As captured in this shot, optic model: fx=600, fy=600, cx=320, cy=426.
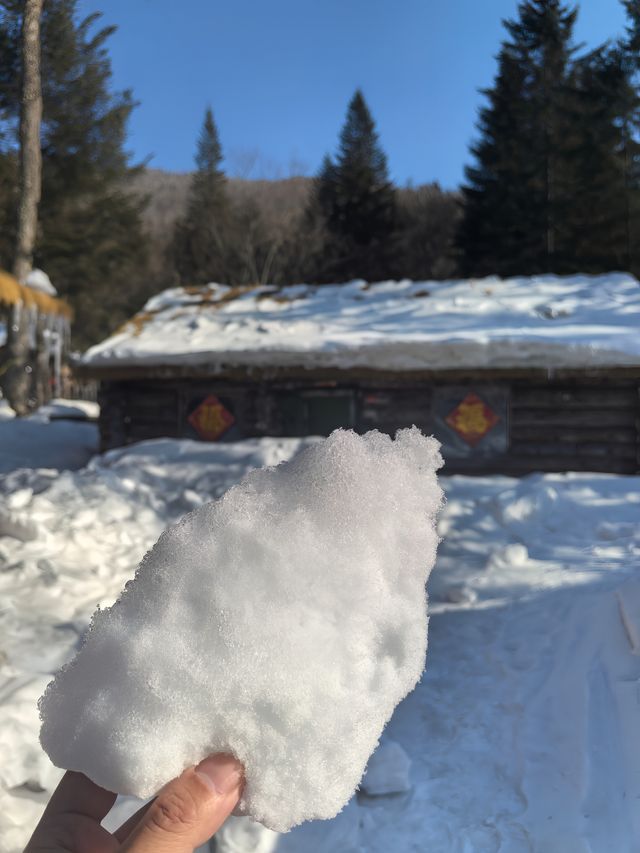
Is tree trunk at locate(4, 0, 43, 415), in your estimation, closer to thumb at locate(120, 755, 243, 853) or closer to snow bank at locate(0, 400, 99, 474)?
snow bank at locate(0, 400, 99, 474)

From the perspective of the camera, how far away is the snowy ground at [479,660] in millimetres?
2475

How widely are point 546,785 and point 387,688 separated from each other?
1977mm

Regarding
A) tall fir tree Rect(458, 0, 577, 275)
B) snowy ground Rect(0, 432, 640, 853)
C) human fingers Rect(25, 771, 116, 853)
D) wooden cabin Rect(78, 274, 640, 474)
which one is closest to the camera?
human fingers Rect(25, 771, 116, 853)

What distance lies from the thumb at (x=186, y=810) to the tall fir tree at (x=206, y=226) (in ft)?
95.7

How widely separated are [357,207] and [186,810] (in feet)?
113

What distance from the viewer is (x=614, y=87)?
23.3 metres

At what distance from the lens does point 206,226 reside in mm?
31719

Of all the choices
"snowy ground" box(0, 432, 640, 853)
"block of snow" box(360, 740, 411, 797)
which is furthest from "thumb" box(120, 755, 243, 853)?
"block of snow" box(360, 740, 411, 797)

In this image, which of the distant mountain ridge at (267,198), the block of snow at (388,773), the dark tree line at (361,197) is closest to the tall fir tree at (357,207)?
the dark tree line at (361,197)

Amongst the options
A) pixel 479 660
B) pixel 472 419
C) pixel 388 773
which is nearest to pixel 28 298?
pixel 472 419

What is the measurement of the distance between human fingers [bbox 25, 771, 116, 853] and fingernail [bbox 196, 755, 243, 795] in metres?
0.31

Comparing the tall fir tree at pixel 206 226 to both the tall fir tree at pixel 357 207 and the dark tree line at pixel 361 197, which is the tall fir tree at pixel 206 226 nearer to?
the dark tree line at pixel 361 197

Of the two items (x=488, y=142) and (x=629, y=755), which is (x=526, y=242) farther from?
(x=629, y=755)

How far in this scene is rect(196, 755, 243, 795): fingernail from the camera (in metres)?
1.07
